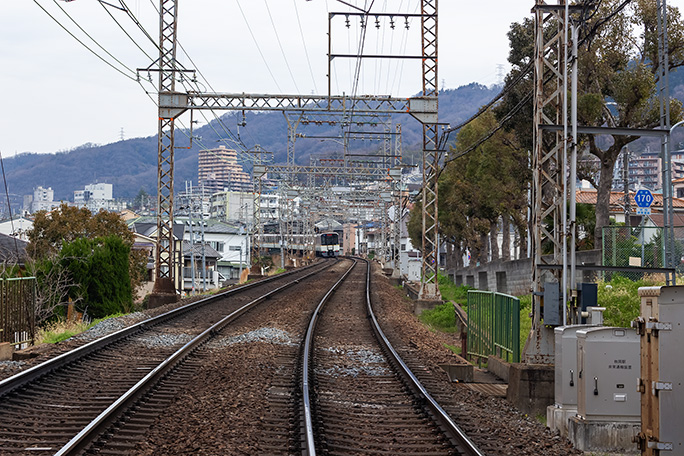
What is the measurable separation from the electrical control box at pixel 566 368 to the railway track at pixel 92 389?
15.3 feet

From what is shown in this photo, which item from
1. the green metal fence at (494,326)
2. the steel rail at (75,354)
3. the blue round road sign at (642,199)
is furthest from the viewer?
the blue round road sign at (642,199)

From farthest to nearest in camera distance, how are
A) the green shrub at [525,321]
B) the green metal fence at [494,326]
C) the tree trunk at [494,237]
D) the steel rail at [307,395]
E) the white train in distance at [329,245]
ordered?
the white train in distance at [329,245] → the tree trunk at [494,237] → the green shrub at [525,321] → the green metal fence at [494,326] → the steel rail at [307,395]

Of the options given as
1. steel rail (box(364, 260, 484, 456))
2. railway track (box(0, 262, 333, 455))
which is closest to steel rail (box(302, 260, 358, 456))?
steel rail (box(364, 260, 484, 456))

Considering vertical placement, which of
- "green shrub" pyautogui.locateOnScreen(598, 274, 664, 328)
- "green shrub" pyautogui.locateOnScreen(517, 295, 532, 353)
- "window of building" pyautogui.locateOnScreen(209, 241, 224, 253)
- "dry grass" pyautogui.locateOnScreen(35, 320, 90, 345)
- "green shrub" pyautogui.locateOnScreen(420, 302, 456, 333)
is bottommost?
"green shrub" pyautogui.locateOnScreen(420, 302, 456, 333)

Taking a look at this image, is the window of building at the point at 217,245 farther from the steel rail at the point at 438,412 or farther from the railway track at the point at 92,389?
the steel rail at the point at 438,412

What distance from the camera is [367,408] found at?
9391mm

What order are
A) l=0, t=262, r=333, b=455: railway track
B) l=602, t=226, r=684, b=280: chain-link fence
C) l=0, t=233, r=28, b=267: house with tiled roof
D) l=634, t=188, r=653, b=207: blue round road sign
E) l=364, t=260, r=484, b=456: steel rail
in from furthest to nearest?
l=0, t=233, r=28, b=267: house with tiled roof, l=634, t=188, r=653, b=207: blue round road sign, l=602, t=226, r=684, b=280: chain-link fence, l=0, t=262, r=333, b=455: railway track, l=364, t=260, r=484, b=456: steel rail

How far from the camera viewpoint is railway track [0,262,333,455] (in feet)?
24.6

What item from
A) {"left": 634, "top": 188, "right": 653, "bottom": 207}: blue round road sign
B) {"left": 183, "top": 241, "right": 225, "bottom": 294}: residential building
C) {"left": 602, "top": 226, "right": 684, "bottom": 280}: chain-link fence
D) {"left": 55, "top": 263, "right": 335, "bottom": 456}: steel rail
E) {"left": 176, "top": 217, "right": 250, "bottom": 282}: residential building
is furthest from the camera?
{"left": 176, "top": 217, "right": 250, "bottom": 282}: residential building

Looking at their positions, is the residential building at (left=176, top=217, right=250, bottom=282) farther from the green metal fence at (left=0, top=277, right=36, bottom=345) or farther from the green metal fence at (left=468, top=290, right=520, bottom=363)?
the green metal fence at (left=468, top=290, right=520, bottom=363)

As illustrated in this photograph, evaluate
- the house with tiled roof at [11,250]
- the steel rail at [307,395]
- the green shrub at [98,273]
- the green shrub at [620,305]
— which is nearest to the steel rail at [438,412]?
the steel rail at [307,395]

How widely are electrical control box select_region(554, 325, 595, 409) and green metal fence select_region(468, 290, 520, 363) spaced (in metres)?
3.13

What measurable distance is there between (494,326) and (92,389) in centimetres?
726

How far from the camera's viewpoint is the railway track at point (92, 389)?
7.49 m
